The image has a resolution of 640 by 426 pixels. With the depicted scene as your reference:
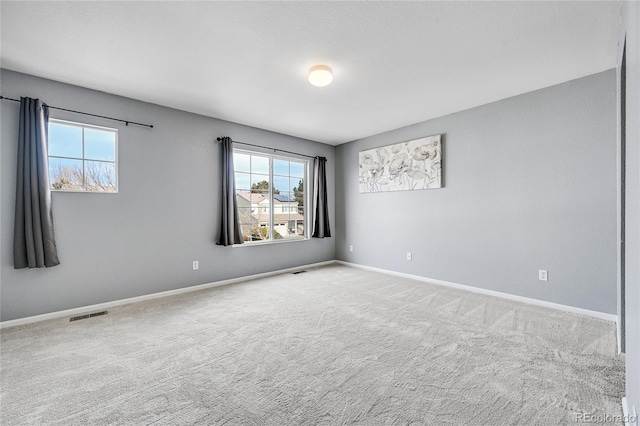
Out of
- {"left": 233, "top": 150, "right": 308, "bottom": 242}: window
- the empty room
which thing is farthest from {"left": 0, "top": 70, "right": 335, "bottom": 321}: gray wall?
{"left": 233, "top": 150, "right": 308, "bottom": 242}: window

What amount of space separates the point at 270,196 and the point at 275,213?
33 cm

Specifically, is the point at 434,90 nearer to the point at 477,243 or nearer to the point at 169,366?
the point at 477,243

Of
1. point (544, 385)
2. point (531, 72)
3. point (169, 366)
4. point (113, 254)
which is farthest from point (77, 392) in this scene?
point (531, 72)

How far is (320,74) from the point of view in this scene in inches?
104

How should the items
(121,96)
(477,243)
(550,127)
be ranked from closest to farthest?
(550,127) < (121,96) < (477,243)

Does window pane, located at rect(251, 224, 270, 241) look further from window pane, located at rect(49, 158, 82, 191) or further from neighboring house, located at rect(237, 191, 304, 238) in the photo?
window pane, located at rect(49, 158, 82, 191)

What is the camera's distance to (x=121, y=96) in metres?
3.35

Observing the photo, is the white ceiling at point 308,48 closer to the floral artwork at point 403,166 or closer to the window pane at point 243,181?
the floral artwork at point 403,166

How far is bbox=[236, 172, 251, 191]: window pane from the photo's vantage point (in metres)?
4.45

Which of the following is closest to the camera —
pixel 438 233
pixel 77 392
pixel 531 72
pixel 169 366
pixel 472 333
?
pixel 77 392

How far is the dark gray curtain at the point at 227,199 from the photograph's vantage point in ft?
13.5

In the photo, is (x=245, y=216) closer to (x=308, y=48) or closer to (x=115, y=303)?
(x=115, y=303)

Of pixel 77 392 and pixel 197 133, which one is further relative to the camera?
pixel 197 133

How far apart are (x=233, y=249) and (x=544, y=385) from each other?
12.7ft
